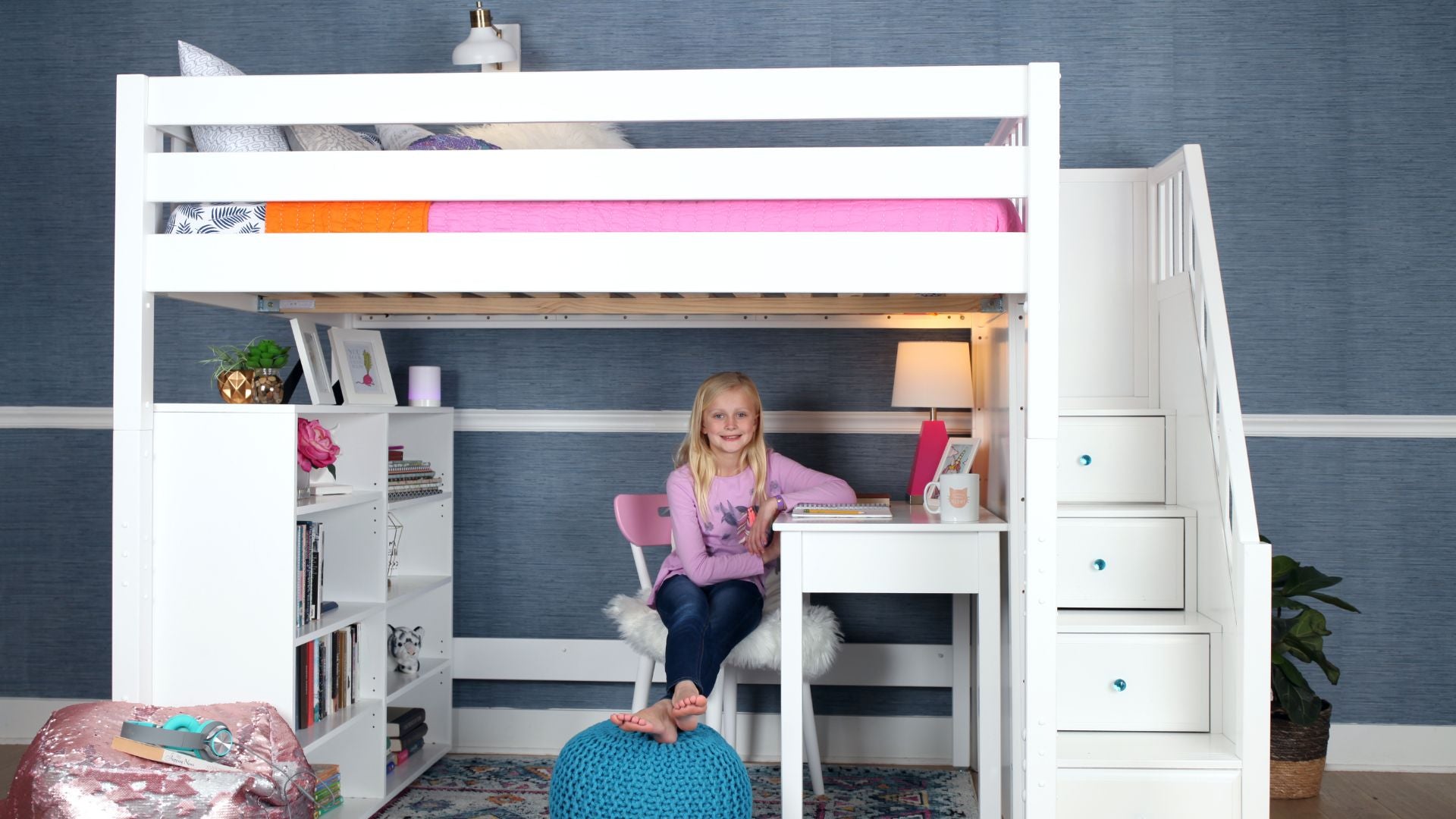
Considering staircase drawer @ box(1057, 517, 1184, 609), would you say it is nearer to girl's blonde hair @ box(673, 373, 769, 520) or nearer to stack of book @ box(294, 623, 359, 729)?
girl's blonde hair @ box(673, 373, 769, 520)

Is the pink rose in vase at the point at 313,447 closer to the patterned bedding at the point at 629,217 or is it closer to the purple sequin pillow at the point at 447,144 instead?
the patterned bedding at the point at 629,217

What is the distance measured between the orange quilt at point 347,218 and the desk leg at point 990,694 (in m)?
1.29

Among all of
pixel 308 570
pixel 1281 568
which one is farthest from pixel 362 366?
pixel 1281 568

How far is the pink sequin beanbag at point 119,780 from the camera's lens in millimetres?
1985

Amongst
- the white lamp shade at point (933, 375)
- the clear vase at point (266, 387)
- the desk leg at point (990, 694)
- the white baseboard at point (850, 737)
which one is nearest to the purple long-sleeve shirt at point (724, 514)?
the white lamp shade at point (933, 375)

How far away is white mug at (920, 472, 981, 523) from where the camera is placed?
2402mm

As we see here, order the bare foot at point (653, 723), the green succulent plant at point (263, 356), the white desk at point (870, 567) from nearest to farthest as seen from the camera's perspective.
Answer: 1. the bare foot at point (653, 723)
2. the white desk at point (870, 567)
3. the green succulent plant at point (263, 356)

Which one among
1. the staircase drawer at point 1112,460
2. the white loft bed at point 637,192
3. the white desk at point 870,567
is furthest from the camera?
the staircase drawer at point 1112,460

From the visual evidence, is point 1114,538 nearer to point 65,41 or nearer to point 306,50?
point 306,50

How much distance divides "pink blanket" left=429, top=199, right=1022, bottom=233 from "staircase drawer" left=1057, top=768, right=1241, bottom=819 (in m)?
1.04

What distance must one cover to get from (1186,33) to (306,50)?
239 cm

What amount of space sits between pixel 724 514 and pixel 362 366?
0.96 m

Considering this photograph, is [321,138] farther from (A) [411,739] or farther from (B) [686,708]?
(A) [411,739]

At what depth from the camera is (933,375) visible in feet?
9.45
